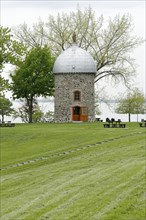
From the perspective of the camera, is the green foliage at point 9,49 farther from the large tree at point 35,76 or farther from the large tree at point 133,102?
the large tree at point 133,102

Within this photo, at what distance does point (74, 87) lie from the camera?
6488 cm

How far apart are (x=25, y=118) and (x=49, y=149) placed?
64.7 m

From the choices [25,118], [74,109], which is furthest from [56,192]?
[25,118]

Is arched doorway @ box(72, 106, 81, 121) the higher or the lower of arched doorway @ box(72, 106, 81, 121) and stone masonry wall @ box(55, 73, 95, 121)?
the lower

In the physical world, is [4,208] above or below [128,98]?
below

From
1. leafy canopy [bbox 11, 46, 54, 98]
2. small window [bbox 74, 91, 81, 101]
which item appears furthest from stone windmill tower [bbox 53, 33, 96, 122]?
leafy canopy [bbox 11, 46, 54, 98]

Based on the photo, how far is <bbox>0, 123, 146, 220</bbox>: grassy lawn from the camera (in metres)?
14.7

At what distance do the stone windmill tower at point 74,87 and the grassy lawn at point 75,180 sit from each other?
28.0 meters

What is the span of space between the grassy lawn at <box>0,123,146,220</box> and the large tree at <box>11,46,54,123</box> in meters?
31.7

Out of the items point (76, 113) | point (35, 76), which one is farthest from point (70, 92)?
point (35, 76)

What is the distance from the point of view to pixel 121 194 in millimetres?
15984

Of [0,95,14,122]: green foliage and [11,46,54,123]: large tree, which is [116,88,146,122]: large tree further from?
[11,46,54,123]: large tree

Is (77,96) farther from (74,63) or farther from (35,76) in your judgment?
(35,76)

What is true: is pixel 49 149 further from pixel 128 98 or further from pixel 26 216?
pixel 128 98
